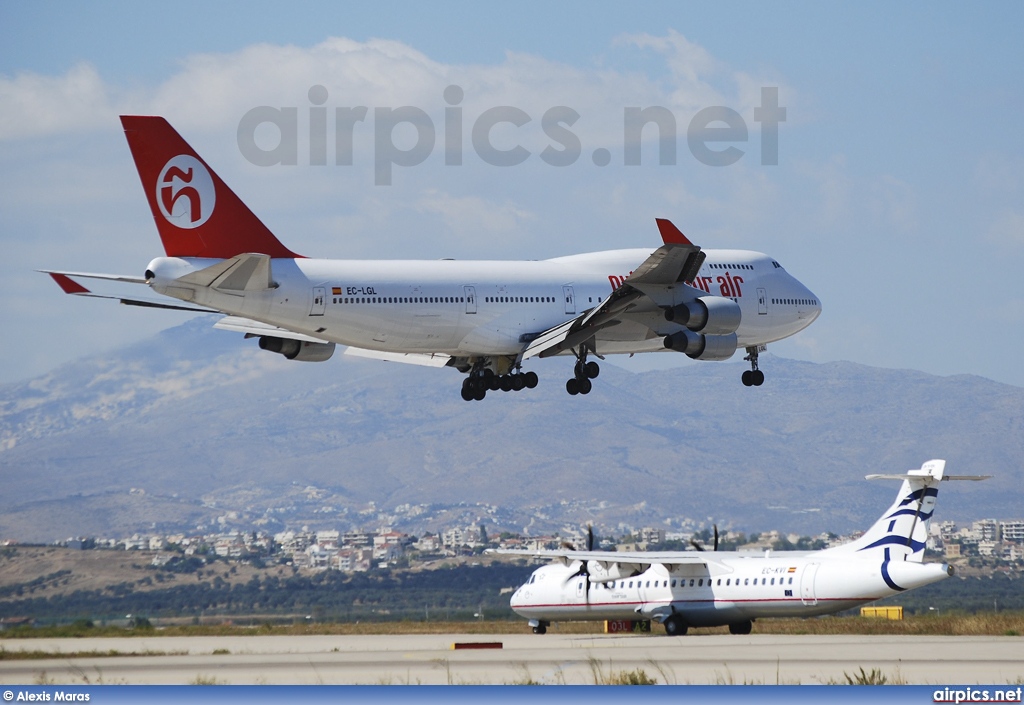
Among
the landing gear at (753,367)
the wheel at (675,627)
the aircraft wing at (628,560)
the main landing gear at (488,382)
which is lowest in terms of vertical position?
the wheel at (675,627)

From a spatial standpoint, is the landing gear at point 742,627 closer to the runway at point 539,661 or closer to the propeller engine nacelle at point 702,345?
the runway at point 539,661

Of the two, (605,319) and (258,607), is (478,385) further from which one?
(258,607)

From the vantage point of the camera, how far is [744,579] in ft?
192

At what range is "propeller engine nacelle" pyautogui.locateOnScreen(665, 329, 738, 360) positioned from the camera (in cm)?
4972

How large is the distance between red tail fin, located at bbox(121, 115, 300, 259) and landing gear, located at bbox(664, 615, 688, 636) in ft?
75.5

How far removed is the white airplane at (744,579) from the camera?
55531mm

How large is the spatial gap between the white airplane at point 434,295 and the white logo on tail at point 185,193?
39 mm

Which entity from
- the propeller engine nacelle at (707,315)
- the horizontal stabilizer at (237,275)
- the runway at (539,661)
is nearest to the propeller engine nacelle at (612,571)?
the runway at (539,661)

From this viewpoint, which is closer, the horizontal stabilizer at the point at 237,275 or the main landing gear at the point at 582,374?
the horizontal stabilizer at the point at 237,275

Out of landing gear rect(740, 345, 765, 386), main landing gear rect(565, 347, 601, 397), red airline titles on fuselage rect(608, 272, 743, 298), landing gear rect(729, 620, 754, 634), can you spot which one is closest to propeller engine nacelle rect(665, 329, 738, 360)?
main landing gear rect(565, 347, 601, 397)

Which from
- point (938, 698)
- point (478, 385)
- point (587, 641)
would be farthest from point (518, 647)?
point (938, 698)

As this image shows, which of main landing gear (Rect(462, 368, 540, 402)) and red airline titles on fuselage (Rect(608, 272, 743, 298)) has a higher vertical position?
red airline titles on fuselage (Rect(608, 272, 743, 298))

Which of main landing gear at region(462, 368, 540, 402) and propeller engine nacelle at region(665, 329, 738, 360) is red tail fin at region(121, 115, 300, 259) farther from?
propeller engine nacelle at region(665, 329, 738, 360)

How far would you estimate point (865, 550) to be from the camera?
57219mm
